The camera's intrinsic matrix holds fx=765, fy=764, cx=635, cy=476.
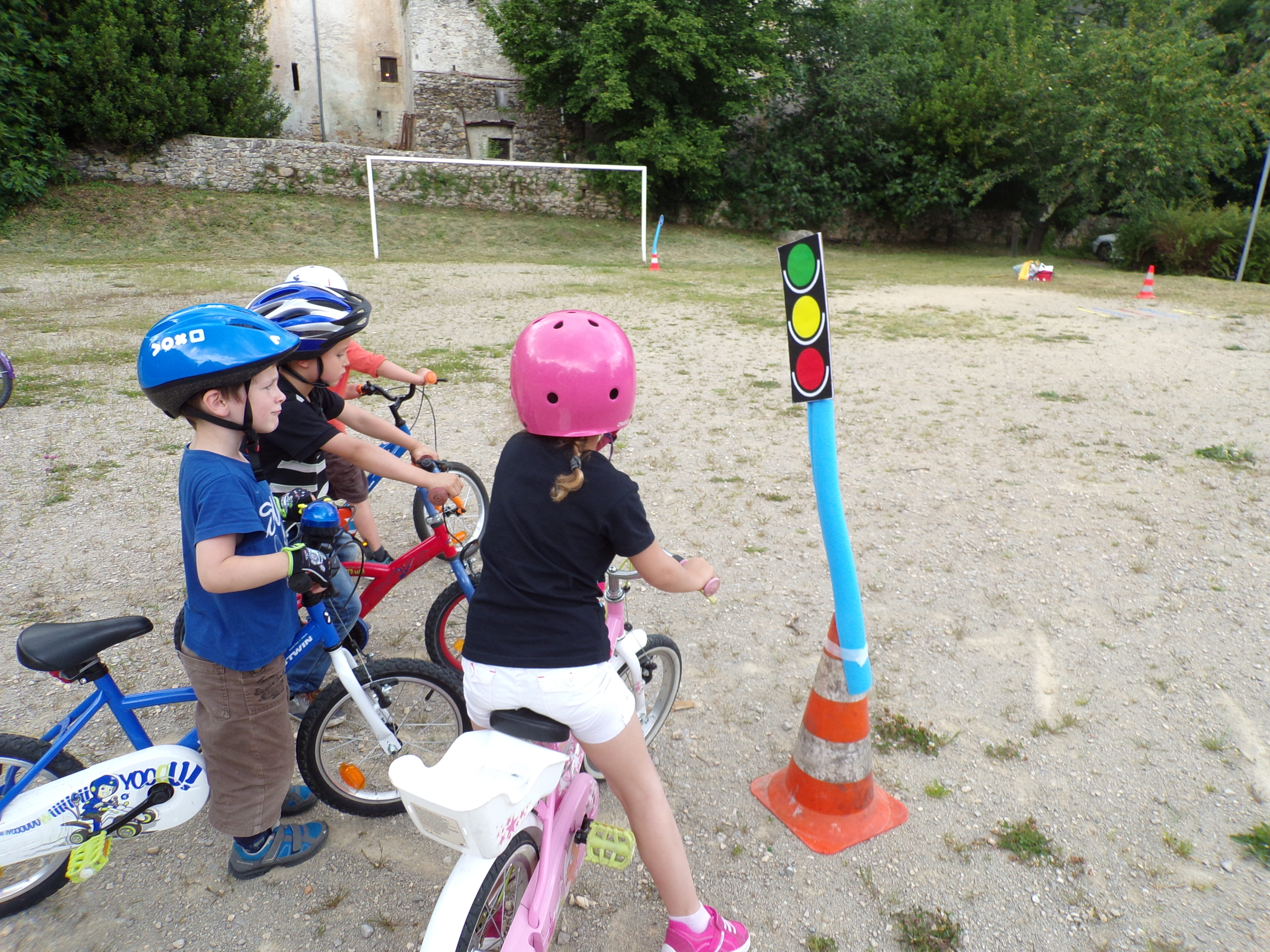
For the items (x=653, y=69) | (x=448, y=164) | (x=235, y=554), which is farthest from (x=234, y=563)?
(x=653, y=69)

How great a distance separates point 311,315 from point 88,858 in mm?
1704

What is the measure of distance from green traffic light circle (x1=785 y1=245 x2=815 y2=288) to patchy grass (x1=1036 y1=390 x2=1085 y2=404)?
233 inches

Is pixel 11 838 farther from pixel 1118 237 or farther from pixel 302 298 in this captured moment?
pixel 1118 237

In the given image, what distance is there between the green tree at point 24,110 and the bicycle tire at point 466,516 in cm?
1894

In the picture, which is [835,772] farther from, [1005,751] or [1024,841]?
[1005,751]

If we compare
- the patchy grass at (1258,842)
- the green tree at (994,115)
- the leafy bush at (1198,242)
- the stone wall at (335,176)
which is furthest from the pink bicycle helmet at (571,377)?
the green tree at (994,115)

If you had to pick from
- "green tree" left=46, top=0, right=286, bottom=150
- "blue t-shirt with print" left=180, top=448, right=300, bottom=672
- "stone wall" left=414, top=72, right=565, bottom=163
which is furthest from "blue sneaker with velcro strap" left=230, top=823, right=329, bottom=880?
"stone wall" left=414, top=72, right=565, bottom=163

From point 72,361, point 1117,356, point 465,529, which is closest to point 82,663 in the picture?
point 465,529

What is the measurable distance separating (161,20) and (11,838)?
24.6 meters

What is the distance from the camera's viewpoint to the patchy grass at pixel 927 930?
198 cm

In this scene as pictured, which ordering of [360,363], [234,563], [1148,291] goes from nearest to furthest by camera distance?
[234,563] < [360,363] < [1148,291]

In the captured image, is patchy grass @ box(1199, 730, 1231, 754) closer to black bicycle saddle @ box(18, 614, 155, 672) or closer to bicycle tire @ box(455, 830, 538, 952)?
bicycle tire @ box(455, 830, 538, 952)

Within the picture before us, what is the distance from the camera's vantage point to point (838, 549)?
220 centimetres

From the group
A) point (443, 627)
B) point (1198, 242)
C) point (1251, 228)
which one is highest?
point (1251, 228)
